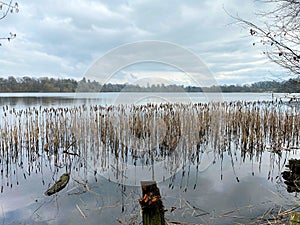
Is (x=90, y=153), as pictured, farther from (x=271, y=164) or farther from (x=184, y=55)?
(x=271, y=164)

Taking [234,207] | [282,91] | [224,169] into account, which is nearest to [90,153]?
[224,169]

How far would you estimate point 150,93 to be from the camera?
4457 mm

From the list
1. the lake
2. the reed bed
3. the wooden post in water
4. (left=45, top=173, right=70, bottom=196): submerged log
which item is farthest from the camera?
the reed bed

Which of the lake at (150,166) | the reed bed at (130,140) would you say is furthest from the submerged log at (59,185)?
the reed bed at (130,140)

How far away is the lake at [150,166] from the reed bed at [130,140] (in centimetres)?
3

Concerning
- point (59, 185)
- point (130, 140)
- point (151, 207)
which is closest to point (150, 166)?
point (130, 140)

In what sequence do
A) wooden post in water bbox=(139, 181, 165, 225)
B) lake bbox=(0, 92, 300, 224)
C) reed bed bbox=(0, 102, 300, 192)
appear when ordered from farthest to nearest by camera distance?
reed bed bbox=(0, 102, 300, 192) → lake bbox=(0, 92, 300, 224) → wooden post in water bbox=(139, 181, 165, 225)

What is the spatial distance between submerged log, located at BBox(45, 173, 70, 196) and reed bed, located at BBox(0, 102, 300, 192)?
407mm

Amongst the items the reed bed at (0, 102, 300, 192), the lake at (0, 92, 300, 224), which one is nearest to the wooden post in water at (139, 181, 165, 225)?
the lake at (0, 92, 300, 224)

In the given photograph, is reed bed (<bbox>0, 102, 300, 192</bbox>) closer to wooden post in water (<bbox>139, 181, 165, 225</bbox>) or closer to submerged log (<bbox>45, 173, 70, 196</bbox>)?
submerged log (<bbox>45, 173, 70, 196</bbox>)

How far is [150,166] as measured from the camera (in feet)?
15.8

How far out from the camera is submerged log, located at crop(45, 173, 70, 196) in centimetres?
380

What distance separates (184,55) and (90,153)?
10.1ft

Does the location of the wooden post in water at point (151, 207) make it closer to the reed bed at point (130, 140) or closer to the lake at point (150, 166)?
the lake at point (150, 166)
